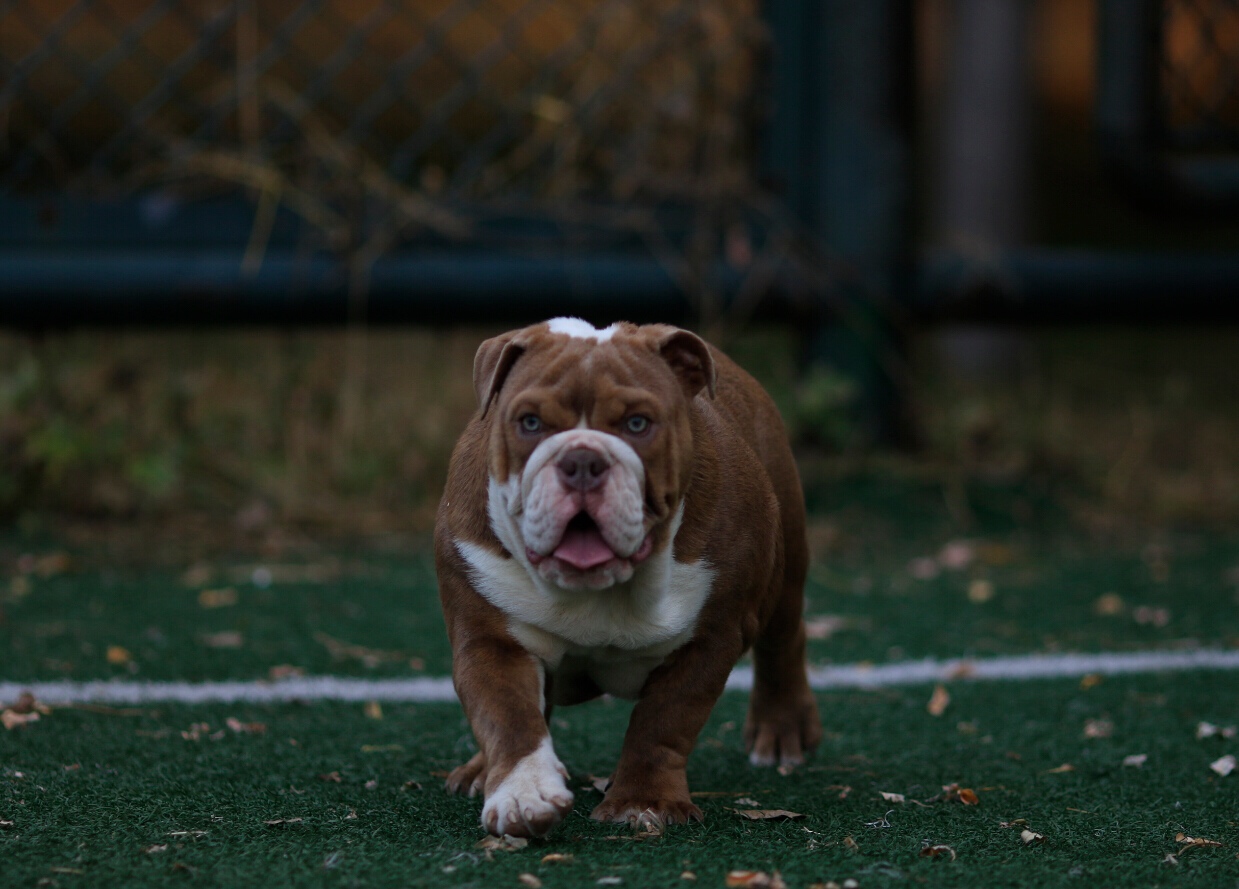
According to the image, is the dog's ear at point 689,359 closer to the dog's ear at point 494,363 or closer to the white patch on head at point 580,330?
the white patch on head at point 580,330

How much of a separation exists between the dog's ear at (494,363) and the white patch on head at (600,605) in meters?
0.18

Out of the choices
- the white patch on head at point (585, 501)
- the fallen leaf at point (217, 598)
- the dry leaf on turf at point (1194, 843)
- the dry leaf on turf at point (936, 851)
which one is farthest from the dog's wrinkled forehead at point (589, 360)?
the fallen leaf at point (217, 598)

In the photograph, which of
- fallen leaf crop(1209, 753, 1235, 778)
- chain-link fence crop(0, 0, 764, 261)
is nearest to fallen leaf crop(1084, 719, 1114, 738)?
fallen leaf crop(1209, 753, 1235, 778)

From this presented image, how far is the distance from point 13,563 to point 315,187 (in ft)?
5.94

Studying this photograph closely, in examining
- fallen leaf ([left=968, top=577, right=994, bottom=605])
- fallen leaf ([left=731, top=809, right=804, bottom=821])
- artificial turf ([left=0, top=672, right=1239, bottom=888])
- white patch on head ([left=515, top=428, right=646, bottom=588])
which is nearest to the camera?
artificial turf ([left=0, top=672, right=1239, bottom=888])

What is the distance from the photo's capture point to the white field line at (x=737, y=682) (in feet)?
10.9

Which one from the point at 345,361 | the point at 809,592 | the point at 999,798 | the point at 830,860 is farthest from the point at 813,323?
the point at 830,860

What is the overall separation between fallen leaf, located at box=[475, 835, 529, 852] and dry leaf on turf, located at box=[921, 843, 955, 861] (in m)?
0.62

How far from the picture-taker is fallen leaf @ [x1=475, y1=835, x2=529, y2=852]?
7.46ft

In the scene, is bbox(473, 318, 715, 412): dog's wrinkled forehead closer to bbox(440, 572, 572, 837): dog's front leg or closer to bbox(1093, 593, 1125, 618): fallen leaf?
bbox(440, 572, 572, 837): dog's front leg

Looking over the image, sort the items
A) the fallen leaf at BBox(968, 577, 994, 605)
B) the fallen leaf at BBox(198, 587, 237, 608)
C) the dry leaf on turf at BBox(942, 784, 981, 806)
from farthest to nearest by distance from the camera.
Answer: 1. the fallen leaf at BBox(968, 577, 994, 605)
2. the fallen leaf at BBox(198, 587, 237, 608)
3. the dry leaf on turf at BBox(942, 784, 981, 806)

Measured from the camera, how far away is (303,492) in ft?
18.6

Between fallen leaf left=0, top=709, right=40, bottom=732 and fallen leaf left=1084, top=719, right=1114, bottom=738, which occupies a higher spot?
fallen leaf left=0, top=709, right=40, bottom=732

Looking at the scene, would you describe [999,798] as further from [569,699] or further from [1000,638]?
[1000,638]
